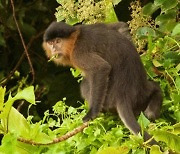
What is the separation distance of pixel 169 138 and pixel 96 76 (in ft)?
2.09

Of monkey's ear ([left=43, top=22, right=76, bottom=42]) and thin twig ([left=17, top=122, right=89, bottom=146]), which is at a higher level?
monkey's ear ([left=43, top=22, right=76, bottom=42])

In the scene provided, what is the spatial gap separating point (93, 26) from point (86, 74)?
194 mm

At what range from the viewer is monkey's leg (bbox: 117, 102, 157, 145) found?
1880 mm

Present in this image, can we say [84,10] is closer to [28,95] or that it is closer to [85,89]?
[85,89]

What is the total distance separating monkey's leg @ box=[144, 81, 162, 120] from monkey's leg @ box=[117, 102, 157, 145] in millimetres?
76

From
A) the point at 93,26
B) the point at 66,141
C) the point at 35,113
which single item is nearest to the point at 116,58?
the point at 93,26

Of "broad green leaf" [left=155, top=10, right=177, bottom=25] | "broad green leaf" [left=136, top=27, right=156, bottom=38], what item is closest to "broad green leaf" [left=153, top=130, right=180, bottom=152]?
"broad green leaf" [left=136, top=27, right=156, bottom=38]

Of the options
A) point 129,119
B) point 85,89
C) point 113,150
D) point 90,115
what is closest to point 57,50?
point 85,89

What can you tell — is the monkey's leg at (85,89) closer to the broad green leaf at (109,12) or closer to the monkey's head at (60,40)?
the monkey's head at (60,40)

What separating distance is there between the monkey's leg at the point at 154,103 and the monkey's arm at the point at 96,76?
0.56 ft

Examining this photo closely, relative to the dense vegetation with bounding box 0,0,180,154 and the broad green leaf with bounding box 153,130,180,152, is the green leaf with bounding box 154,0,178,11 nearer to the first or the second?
the dense vegetation with bounding box 0,0,180,154

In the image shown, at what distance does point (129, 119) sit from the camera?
1967 mm

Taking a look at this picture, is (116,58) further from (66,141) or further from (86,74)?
(66,141)

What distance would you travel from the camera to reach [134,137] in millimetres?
1681
